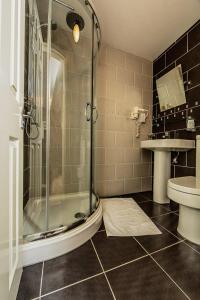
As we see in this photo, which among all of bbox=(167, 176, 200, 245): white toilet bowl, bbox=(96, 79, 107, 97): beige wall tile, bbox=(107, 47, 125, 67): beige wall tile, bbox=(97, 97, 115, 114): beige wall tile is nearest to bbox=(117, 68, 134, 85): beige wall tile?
bbox=(107, 47, 125, 67): beige wall tile

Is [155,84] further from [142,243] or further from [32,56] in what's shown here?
[142,243]

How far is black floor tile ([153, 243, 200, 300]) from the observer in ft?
2.64

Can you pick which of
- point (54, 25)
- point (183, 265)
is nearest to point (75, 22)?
point (54, 25)

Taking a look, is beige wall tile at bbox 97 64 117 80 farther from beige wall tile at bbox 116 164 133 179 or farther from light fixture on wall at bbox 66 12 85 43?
beige wall tile at bbox 116 164 133 179

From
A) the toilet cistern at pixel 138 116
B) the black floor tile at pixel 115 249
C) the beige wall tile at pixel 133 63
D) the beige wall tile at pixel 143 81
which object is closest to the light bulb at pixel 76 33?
the beige wall tile at pixel 133 63

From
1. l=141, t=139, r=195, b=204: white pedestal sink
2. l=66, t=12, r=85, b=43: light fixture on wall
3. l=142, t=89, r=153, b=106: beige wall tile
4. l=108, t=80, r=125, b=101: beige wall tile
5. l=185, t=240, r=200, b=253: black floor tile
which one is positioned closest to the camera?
l=185, t=240, r=200, b=253: black floor tile

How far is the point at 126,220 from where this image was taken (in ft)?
4.98

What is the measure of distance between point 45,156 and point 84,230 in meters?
0.77

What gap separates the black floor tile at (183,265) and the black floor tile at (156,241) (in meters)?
0.05

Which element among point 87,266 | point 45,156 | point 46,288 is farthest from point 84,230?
point 45,156

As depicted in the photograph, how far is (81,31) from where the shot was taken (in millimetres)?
1694

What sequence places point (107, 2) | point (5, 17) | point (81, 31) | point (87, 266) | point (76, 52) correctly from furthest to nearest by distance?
point (76, 52) < point (81, 31) < point (107, 2) < point (87, 266) < point (5, 17)

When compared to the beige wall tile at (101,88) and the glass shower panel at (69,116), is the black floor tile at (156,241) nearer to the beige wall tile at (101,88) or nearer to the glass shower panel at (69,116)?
the glass shower panel at (69,116)

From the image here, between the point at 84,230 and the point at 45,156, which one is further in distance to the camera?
the point at 45,156
